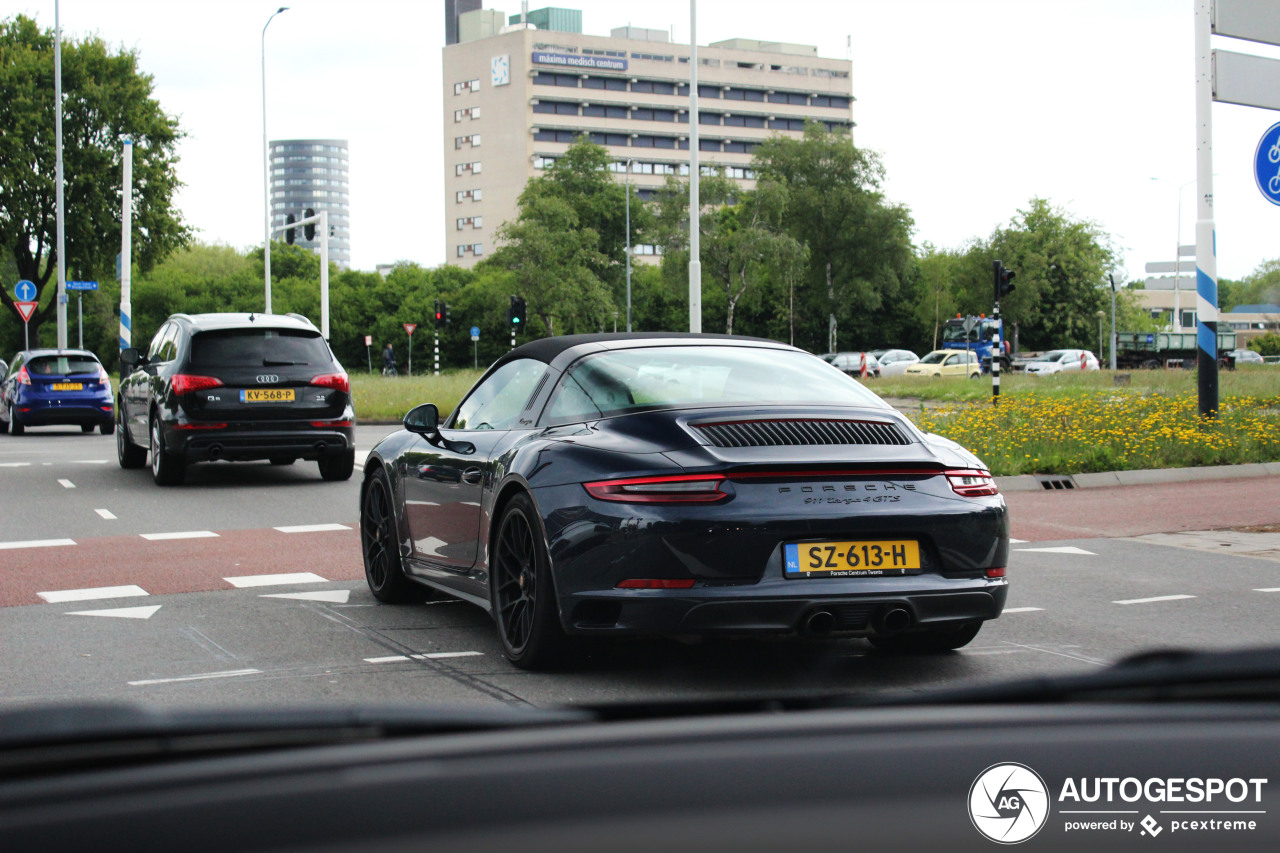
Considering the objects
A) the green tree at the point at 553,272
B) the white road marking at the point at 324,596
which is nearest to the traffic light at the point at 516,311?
the green tree at the point at 553,272

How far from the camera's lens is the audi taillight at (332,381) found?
603 inches

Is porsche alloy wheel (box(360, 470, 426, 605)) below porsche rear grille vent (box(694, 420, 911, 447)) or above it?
below

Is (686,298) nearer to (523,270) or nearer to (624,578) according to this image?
(523,270)

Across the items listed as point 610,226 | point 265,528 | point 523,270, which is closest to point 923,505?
point 265,528

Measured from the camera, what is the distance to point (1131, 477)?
16000 millimetres

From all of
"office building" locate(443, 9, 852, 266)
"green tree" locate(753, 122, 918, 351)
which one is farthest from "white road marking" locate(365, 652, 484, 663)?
"office building" locate(443, 9, 852, 266)

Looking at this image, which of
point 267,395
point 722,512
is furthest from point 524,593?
point 267,395

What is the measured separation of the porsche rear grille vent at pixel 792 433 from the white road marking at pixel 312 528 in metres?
6.64

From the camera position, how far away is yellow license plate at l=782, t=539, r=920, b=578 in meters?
5.11

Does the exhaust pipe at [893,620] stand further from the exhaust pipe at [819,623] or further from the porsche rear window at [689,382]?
the porsche rear window at [689,382]

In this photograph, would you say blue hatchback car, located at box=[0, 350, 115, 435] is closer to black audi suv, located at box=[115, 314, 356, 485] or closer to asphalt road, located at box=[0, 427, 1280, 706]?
black audi suv, located at box=[115, 314, 356, 485]

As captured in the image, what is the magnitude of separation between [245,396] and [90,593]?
700cm

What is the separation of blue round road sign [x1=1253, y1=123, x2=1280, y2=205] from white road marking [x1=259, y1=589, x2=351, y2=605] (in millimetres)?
8746

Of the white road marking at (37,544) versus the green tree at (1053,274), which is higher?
the green tree at (1053,274)
